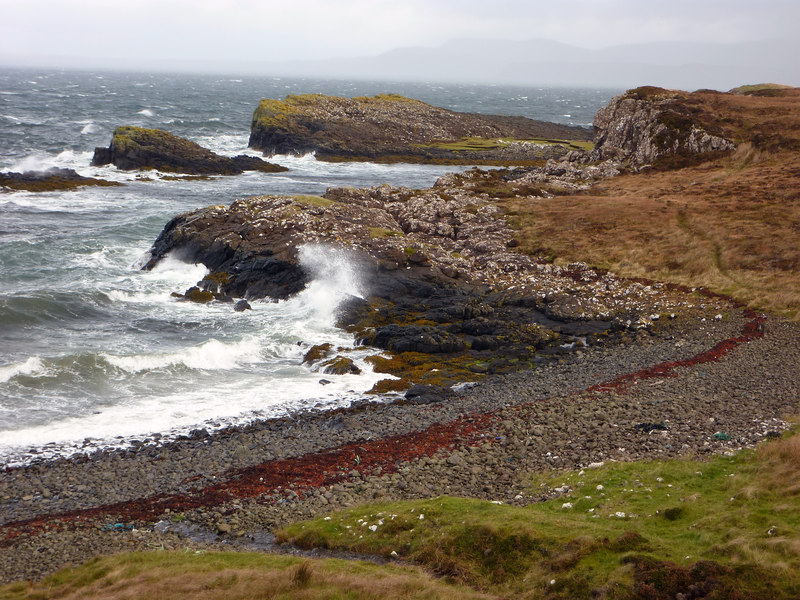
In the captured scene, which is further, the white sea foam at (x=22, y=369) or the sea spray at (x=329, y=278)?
the sea spray at (x=329, y=278)

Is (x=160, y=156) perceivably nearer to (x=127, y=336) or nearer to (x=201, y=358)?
(x=127, y=336)

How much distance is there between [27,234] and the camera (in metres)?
54.2

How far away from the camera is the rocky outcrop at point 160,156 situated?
83.8 metres

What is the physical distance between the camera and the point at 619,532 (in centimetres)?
1442

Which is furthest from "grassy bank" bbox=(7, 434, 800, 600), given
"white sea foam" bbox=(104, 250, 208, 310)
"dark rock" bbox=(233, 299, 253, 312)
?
"white sea foam" bbox=(104, 250, 208, 310)

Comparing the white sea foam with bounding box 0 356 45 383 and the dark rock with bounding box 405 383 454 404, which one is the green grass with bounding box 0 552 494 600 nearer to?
the dark rock with bounding box 405 383 454 404

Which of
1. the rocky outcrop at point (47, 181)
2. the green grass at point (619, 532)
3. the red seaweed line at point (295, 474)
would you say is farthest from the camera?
the rocky outcrop at point (47, 181)

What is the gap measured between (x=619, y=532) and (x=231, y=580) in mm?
8843

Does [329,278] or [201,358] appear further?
[329,278]

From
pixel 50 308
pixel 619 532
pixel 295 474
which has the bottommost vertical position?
pixel 295 474

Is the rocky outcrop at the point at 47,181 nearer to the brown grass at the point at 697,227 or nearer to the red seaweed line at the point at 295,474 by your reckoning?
the brown grass at the point at 697,227

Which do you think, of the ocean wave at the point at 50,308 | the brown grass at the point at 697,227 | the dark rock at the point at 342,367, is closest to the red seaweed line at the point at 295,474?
the dark rock at the point at 342,367

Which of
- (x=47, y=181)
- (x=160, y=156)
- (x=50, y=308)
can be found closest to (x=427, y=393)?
(x=50, y=308)

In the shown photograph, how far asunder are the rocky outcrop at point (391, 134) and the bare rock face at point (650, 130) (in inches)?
911
